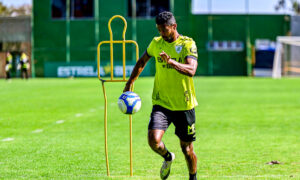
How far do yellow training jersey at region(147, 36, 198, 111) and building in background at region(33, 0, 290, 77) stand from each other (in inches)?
1718

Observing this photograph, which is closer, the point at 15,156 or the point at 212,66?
the point at 15,156

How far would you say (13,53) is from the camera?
54.2 m

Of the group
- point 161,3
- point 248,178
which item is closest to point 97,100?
point 248,178

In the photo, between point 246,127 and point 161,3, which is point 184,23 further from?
point 246,127

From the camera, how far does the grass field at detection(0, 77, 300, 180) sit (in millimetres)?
8609

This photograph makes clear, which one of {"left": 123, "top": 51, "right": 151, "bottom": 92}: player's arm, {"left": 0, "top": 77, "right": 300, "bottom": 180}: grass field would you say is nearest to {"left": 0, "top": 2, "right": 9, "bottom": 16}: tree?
{"left": 0, "top": 77, "right": 300, "bottom": 180}: grass field

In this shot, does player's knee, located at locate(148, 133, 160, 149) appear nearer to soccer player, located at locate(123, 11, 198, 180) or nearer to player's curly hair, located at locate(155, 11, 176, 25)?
soccer player, located at locate(123, 11, 198, 180)

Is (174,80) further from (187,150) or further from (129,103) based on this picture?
(187,150)

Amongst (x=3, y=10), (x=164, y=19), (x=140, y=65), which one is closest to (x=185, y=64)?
(x=164, y=19)

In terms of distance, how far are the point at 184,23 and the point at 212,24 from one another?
4246mm

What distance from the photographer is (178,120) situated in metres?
7.20

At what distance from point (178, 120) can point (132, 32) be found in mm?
46152

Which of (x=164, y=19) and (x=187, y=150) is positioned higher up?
(x=164, y=19)

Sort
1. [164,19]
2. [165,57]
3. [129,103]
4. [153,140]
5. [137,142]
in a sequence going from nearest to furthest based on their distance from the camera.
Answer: [165,57]
[164,19]
[153,140]
[129,103]
[137,142]
